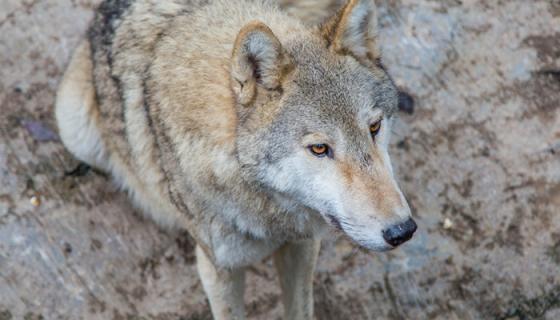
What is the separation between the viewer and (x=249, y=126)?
3.92 meters

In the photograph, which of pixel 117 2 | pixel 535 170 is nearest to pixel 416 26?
pixel 535 170

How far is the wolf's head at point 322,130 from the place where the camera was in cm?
371

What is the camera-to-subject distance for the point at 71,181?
19.6ft

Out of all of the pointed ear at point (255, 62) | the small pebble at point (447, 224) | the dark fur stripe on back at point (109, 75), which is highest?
the pointed ear at point (255, 62)

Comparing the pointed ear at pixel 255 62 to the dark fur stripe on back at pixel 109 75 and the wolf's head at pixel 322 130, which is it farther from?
the dark fur stripe on back at pixel 109 75

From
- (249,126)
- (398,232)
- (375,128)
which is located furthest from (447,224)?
(249,126)

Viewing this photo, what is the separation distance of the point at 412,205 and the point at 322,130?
2.29 meters

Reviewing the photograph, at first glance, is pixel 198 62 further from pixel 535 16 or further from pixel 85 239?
pixel 535 16

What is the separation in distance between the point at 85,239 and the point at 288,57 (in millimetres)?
2669

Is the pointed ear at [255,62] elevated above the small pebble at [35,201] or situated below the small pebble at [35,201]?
above

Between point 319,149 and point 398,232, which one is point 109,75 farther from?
point 398,232

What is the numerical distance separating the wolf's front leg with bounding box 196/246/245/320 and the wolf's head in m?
1.14

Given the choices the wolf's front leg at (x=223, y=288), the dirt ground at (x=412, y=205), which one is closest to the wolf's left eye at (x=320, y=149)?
the wolf's front leg at (x=223, y=288)

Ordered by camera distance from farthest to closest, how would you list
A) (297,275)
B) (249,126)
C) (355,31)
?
(297,275)
(355,31)
(249,126)
